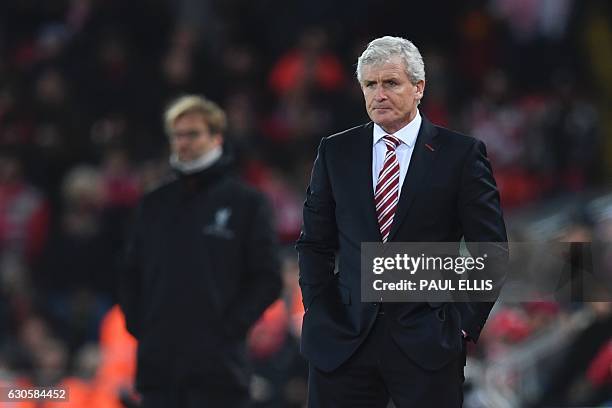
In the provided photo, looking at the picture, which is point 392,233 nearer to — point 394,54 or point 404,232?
point 404,232

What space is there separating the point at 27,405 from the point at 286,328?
1918 millimetres

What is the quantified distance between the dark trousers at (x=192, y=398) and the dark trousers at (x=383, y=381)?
1.39 metres

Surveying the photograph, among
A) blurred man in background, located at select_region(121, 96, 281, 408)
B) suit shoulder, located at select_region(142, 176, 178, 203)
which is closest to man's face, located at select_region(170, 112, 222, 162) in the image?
blurred man in background, located at select_region(121, 96, 281, 408)

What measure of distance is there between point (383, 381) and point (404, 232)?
50cm

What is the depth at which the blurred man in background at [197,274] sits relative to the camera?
6.23 m

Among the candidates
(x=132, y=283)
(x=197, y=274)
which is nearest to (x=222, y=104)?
(x=132, y=283)

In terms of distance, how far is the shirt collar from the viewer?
4.97m

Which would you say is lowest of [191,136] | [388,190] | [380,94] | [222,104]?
[388,190]

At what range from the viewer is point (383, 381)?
486cm

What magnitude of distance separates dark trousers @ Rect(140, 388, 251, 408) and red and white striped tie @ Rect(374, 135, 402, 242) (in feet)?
5.40

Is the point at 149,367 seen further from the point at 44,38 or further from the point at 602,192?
the point at 44,38

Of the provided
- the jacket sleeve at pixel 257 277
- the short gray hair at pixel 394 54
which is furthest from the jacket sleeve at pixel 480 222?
the jacket sleeve at pixel 257 277

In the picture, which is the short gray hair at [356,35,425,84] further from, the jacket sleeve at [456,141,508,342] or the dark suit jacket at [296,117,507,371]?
the jacket sleeve at [456,141,508,342]

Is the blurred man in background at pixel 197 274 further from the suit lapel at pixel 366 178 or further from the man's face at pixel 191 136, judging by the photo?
the suit lapel at pixel 366 178
